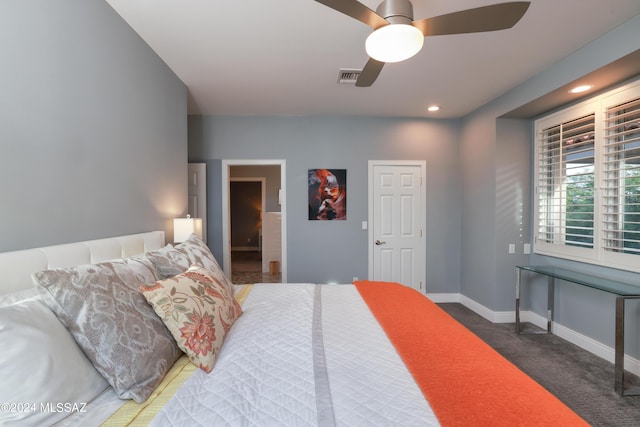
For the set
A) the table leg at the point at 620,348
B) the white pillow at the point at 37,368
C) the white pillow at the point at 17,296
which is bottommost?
the table leg at the point at 620,348

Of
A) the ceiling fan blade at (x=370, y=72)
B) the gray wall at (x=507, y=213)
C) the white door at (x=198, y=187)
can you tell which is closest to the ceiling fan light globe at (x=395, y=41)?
the ceiling fan blade at (x=370, y=72)

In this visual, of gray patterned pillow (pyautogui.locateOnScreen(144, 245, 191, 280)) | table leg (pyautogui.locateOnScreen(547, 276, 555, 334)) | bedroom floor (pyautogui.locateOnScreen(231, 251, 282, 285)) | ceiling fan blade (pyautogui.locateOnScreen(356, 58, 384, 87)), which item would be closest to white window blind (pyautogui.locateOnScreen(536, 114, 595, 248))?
table leg (pyautogui.locateOnScreen(547, 276, 555, 334))

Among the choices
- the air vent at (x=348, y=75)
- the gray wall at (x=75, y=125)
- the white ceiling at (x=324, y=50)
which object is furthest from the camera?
the air vent at (x=348, y=75)

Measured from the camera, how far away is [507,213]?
3.32m

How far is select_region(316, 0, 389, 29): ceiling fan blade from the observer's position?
4.44 ft

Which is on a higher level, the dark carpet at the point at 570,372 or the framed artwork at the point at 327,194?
the framed artwork at the point at 327,194

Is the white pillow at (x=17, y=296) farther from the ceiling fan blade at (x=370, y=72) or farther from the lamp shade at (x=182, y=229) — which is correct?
the ceiling fan blade at (x=370, y=72)

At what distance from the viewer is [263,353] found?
1.12m

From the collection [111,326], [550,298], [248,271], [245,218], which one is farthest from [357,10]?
[245,218]

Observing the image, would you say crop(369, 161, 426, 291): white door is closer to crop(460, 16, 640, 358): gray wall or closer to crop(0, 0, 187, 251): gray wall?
crop(460, 16, 640, 358): gray wall

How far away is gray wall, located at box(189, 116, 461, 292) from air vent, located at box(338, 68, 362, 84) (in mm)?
1120

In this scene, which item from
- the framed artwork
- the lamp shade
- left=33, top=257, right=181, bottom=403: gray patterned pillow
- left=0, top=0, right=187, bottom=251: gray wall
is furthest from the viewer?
the framed artwork

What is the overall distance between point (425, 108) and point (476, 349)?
10.5 feet

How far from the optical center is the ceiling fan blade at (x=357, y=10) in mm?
1353
